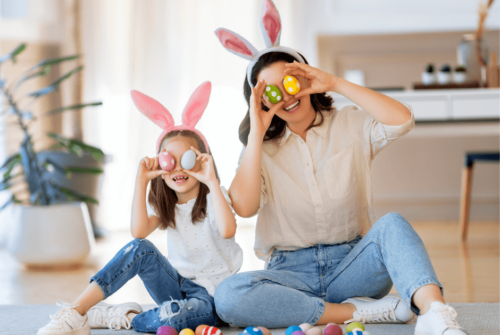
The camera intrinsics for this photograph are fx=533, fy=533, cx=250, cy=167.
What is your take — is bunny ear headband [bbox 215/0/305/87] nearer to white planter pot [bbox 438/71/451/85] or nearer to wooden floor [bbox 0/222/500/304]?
wooden floor [bbox 0/222/500/304]

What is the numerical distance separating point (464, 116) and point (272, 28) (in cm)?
123

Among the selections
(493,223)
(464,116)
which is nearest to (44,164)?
(464,116)

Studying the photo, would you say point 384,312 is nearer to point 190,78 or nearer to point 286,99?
point 286,99

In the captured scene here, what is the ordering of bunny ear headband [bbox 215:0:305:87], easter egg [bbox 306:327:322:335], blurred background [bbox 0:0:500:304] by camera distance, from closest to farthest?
easter egg [bbox 306:327:322:335] → bunny ear headband [bbox 215:0:305:87] → blurred background [bbox 0:0:500:304]

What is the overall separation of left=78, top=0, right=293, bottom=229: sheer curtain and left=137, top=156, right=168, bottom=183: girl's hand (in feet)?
5.17

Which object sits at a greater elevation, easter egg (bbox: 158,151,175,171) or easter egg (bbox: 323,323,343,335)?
easter egg (bbox: 158,151,175,171)

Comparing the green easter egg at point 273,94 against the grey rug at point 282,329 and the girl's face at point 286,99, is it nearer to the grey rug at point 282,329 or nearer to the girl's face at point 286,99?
the girl's face at point 286,99

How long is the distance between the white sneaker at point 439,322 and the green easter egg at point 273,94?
0.50 meters

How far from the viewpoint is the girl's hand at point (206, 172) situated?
1.12m

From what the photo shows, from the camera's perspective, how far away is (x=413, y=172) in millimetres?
2785

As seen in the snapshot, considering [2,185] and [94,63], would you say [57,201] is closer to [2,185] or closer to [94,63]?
[2,185]

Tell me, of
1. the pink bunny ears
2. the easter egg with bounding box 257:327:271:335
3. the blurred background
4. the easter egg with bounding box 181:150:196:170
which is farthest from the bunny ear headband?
the blurred background

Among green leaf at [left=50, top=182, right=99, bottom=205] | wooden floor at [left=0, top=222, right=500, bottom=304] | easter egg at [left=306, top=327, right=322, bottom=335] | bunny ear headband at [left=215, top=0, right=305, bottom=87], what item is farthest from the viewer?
green leaf at [left=50, top=182, right=99, bottom=205]

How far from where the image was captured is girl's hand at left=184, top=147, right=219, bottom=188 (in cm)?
112
